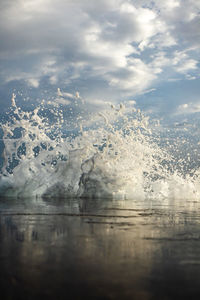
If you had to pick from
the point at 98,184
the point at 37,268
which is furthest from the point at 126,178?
the point at 37,268

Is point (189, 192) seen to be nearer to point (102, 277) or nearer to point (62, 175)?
point (62, 175)

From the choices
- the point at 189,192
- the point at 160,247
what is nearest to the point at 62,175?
the point at 189,192

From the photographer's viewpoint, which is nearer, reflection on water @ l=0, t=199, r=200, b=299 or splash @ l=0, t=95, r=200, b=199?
reflection on water @ l=0, t=199, r=200, b=299

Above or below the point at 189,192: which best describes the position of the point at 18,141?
above

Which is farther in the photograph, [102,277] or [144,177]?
[144,177]

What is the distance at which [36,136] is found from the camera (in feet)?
73.7

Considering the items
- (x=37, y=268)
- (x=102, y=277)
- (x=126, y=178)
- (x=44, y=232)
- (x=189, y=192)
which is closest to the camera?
(x=102, y=277)

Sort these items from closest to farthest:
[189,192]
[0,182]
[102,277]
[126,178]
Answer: [102,277]
[0,182]
[126,178]
[189,192]

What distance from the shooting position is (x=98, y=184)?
20562 millimetres

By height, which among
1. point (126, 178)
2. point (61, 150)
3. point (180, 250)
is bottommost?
point (180, 250)

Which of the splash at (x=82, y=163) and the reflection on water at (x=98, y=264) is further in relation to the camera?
the splash at (x=82, y=163)

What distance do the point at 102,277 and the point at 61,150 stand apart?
61.2 ft

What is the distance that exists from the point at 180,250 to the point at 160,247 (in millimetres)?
306

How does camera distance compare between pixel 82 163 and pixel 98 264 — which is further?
pixel 82 163
